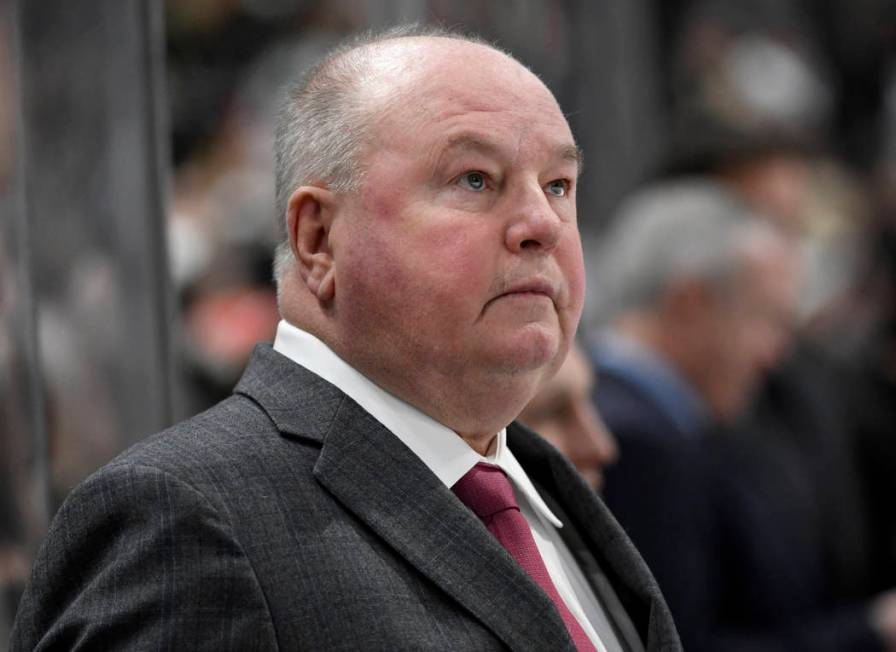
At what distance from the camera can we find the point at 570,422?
2908mm

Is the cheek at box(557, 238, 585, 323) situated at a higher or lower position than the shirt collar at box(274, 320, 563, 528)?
higher

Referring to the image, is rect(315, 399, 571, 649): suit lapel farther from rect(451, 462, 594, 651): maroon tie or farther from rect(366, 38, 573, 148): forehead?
rect(366, 38, 573, 148): forehead

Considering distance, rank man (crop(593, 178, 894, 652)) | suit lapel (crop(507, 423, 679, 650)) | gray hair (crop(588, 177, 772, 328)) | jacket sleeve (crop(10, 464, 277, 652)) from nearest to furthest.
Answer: jacket sleeve (crop(10, 464, 277, 652))
suit lapel (crop(507, 423, 679, 650))
man (crop(593, 178, 894, 652))
gray hair (crop(588, 177, 772, 328))

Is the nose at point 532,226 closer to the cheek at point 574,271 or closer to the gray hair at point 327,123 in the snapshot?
the cheek at point 574,271

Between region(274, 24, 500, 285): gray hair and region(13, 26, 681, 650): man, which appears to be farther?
region(274, 24, 500, 285): gray hair

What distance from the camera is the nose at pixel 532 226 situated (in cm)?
181

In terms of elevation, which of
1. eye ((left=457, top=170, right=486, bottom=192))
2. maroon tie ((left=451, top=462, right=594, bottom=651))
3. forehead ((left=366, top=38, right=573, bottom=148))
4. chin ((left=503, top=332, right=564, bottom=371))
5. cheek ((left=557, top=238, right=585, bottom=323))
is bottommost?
maroon tie ((left=451, top=462, right=594, bottom=651))

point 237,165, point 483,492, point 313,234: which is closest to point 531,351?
point 483,492

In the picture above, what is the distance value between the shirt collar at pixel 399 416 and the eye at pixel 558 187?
1.02 ft

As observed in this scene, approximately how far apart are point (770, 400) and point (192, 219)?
174cm

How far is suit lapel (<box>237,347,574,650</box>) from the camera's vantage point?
1.72 m

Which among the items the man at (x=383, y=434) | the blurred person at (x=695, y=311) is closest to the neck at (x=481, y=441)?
the man at (x=383, y=434)

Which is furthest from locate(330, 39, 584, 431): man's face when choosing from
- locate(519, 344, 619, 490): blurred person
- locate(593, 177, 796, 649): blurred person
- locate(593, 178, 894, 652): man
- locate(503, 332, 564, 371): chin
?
locate(593, 177, 796, 649): blurred person

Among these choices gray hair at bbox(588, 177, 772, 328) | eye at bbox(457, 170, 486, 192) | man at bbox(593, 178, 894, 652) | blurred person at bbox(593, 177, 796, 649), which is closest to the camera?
eye at bbox(457, 170, 486, 192)
